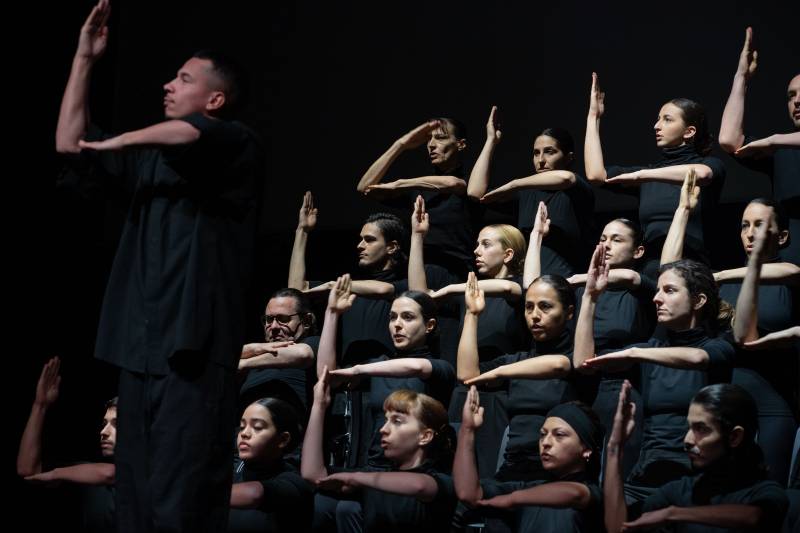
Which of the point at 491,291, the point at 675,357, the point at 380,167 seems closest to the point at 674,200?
the point at 491,291

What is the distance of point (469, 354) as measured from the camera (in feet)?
14.5

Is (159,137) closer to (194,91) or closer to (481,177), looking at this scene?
(194,91)

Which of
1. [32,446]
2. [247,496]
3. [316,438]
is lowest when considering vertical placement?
[247,496]

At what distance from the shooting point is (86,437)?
519cm

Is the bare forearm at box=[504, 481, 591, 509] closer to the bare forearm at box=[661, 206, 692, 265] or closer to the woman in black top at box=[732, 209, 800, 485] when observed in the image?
the woman in black top at box=[732, 209, 800, 485]

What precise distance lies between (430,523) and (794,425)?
51.5 inches

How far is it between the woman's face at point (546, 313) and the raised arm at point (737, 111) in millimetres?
947

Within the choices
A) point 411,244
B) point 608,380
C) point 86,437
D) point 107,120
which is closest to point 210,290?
point 608,380

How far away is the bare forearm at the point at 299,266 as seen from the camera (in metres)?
5.31

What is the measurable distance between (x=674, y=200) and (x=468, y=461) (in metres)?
1.55

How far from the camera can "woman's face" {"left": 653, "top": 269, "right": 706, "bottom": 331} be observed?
13.3 feet

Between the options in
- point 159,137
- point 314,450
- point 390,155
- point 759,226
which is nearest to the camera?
point 159,137

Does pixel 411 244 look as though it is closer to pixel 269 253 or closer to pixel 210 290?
pixel 269 253

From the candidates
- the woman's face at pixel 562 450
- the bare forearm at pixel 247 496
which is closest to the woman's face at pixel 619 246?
the woman's face at pixel 562 450
